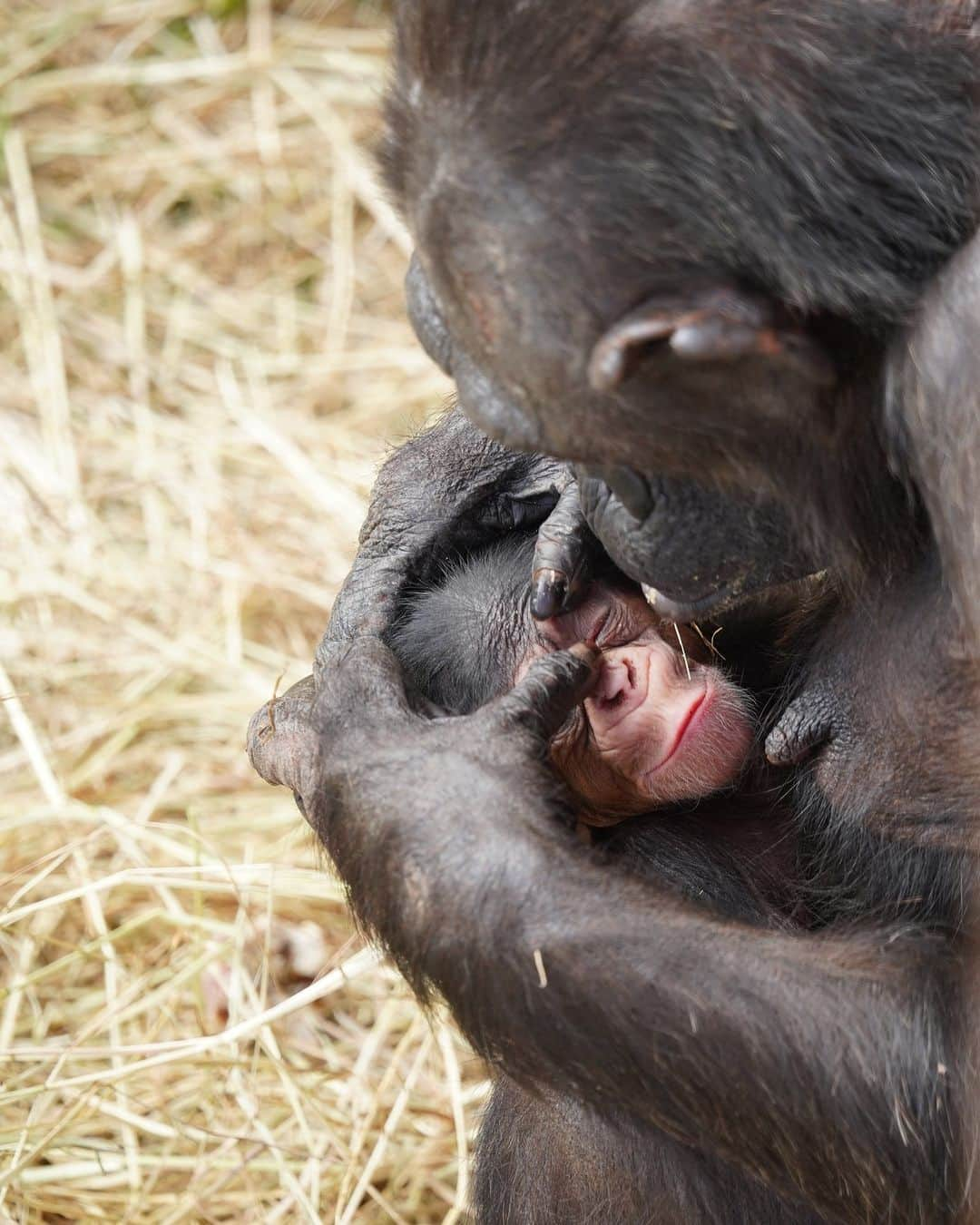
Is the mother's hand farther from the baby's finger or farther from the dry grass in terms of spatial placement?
the dry grass

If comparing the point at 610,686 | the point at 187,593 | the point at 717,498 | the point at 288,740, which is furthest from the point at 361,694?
the point at 187,593

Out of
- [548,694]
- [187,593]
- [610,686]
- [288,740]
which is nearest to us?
[548,694]

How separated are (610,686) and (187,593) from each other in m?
2.31

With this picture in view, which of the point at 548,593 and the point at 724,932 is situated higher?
the point at 548,593

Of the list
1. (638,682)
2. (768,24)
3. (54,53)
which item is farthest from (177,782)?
(54,53)

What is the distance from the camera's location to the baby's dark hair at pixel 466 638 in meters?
2.77

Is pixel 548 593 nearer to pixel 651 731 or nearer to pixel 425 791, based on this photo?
pixel 651 731

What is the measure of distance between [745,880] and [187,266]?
12.6 feet

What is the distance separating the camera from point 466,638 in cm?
281

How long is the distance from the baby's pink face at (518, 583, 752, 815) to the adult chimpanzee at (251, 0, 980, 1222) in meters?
0.17

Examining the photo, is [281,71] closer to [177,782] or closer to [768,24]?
[177,782]

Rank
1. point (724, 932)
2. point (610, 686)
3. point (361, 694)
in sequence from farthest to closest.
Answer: point (610, 686)
point (361, 694)
point (724, 932)

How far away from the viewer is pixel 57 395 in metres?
5.29

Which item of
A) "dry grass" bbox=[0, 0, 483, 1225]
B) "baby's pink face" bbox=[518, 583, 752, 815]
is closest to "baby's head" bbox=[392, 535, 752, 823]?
"baby's pink face" bbox=[518, 583, 752, 815]
